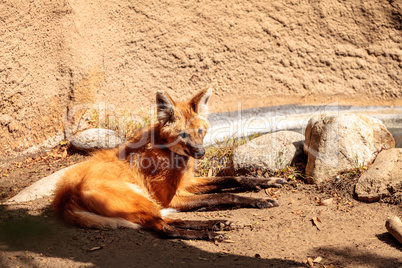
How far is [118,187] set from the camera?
11.6 ft

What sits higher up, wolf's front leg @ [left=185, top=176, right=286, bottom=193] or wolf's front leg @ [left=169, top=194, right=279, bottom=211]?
wolf's front leg @ [left=185, top=176, right=286, bottom=193]

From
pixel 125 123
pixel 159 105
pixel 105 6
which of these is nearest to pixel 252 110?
pixel 125 123

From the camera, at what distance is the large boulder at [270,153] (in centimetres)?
480

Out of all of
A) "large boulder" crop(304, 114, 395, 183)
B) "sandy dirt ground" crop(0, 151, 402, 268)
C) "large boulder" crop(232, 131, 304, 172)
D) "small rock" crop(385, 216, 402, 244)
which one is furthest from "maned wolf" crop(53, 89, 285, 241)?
"small rock" crop(385, 216, 402, 244)

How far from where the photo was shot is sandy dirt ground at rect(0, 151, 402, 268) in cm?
278

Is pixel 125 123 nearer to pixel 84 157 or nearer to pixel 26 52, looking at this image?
pixel 84 157

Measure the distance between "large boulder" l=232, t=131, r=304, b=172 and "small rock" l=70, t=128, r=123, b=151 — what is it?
6.07 feet

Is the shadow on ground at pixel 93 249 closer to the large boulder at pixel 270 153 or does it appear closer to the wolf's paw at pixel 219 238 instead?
the wolf's paw at pixel 219 238

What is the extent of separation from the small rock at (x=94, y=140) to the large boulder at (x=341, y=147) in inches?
111

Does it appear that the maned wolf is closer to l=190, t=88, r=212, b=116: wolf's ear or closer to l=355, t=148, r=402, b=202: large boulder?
l=190, t=88, r=212, b=116: wolf's ear

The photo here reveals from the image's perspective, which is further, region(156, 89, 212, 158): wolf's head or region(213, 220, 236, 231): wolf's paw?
region(156, 89, 212, 158): wolf's head

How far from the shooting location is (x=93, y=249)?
2939 mm

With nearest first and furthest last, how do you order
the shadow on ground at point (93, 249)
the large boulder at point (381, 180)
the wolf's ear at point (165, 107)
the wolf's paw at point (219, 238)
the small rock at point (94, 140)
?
the shadow on ground at point (93, 249)
the wolf's paw at point (219, 238)
the wolf's ear at point (165, 107)
the large boulder at point (381, 180)
the small rock at point (94, 140)

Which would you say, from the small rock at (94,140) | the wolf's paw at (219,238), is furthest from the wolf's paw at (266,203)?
the small rock at (94,140)
